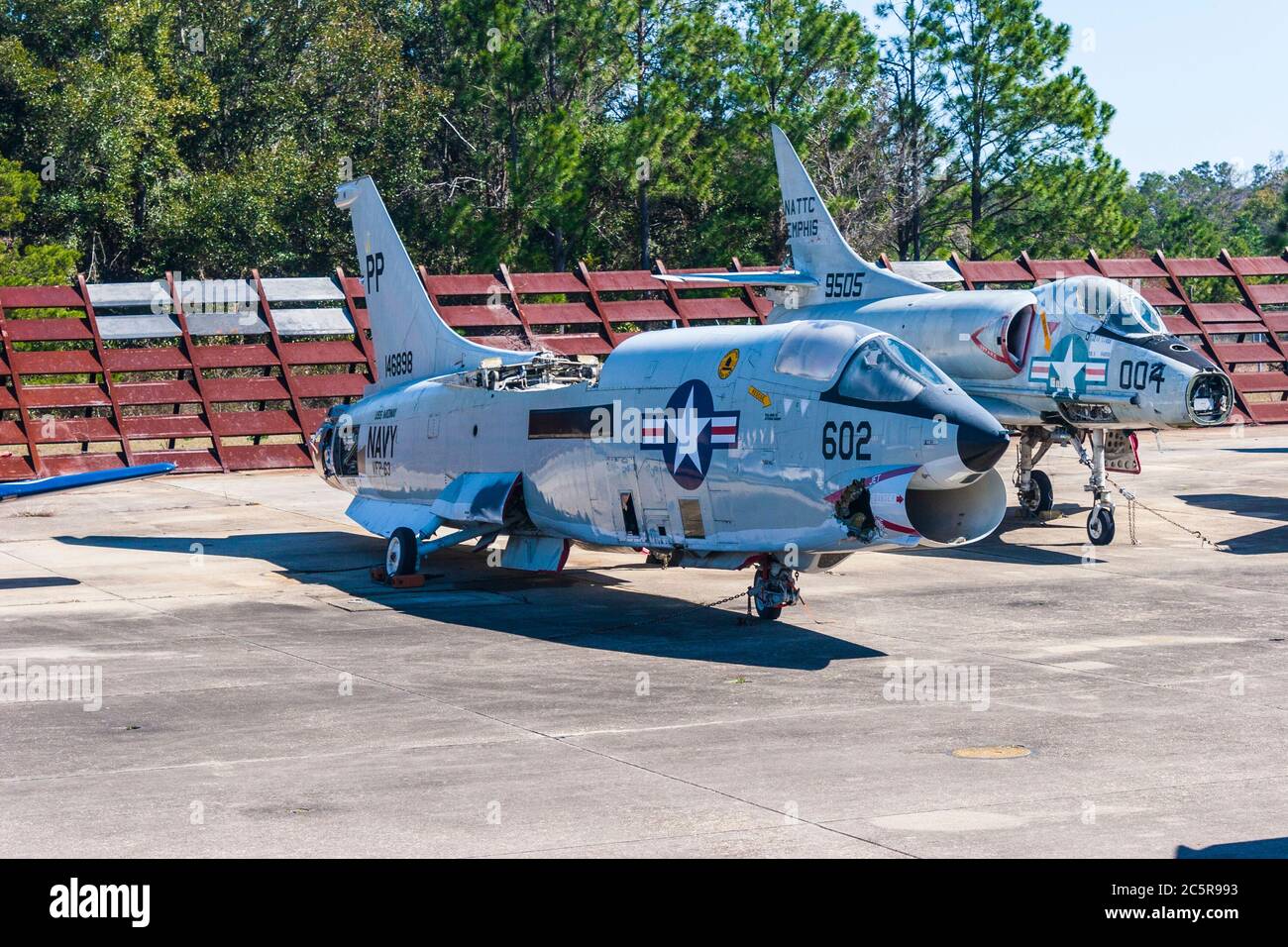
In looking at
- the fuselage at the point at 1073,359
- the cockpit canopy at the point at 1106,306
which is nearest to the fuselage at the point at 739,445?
the fuselage at the point at 1073,359

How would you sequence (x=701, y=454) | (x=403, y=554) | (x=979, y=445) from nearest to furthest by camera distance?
(x=979, y=445)
(x=701, y=454)
(x=403, y=554)

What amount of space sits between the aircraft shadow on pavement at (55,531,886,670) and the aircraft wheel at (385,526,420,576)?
1.07 feet

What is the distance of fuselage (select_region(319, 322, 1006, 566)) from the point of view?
50.9 feet

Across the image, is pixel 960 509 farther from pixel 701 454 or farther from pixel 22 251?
pixel 22 251

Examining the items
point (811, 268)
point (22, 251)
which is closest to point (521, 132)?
point (22, 251)

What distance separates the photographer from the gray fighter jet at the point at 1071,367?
23.2 metres

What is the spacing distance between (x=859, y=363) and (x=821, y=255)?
1411cm

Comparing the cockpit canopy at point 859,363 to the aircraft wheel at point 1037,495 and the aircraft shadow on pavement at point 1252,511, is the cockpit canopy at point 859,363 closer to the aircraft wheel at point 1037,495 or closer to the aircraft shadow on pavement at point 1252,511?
the aircraft shadow on pavement at point 1252,511

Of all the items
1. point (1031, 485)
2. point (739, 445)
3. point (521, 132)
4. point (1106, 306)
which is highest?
point (521, 132)

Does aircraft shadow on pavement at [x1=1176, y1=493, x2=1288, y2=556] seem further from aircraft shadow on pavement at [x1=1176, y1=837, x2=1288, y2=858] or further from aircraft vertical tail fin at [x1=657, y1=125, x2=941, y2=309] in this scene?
aircraft shadow on pavement at [x1=1176, y1=837, x2=1288, y2=858]

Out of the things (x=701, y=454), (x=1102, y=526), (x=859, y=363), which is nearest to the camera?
(x=859, y=363)

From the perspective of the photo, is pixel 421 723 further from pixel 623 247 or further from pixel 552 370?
pixel 623 247

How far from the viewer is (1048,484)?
26844 millimetres

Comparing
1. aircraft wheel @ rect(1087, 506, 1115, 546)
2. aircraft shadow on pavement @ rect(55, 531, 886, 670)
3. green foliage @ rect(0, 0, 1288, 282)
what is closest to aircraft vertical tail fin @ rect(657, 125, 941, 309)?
aircraft wheel @ rect(1087, 506, 1115, 546)
